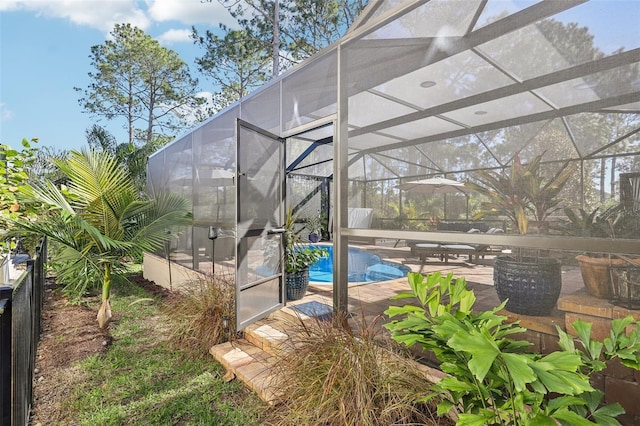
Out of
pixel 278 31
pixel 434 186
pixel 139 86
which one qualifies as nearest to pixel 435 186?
pixel 434 186

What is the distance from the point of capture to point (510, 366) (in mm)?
1093

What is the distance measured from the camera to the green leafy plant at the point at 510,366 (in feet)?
3.57

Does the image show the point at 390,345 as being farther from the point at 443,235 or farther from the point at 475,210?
the point at 475,210

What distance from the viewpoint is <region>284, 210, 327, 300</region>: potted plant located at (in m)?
4.52

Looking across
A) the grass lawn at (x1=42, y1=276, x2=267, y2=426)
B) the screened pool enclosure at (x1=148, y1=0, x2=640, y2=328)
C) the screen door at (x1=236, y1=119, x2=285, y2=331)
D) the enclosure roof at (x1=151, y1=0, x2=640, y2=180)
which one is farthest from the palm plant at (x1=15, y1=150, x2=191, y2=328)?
the enclosure roof at (x1=151, y1=0, x2=640, y2=180)

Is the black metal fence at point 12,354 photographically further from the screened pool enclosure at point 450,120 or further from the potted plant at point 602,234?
the potted plant at point 602,234

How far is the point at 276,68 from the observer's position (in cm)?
1234

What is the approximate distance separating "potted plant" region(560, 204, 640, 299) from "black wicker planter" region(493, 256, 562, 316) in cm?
15

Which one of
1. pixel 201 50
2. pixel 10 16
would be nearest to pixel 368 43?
pixel 201 50

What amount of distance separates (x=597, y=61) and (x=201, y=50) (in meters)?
15.7

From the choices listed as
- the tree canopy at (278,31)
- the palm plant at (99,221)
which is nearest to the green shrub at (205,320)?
the palm plant at (99,221)

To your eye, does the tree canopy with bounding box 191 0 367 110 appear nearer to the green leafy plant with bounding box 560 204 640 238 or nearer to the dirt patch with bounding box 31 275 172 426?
the dirt patch with bounding box 31 275 172 426

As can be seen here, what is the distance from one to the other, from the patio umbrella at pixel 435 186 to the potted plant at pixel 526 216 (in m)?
0.18

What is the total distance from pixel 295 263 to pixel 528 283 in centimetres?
294
